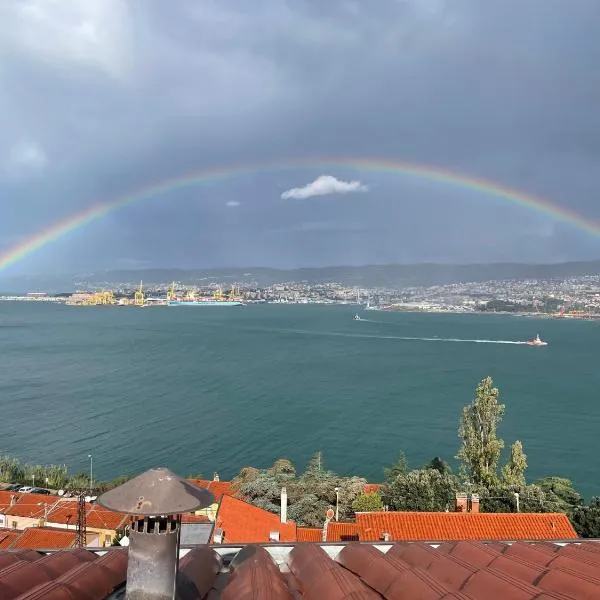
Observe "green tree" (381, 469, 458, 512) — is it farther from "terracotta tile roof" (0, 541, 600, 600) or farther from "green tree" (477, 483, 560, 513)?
"terracotta tile roof" (0, 541, 600, 600)

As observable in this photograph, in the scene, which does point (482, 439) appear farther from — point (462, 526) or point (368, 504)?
point (462, 526)

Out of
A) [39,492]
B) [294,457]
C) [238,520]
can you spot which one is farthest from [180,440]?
[238,520]

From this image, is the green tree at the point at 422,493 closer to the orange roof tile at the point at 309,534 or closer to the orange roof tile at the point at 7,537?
the orange roof tile at the point at 309,534

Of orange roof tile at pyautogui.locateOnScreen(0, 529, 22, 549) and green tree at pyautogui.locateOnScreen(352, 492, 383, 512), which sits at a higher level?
green tree at pyautogui.locateOnScreen(352, 492, 383, 512)

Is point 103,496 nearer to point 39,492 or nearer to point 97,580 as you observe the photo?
point 97,580

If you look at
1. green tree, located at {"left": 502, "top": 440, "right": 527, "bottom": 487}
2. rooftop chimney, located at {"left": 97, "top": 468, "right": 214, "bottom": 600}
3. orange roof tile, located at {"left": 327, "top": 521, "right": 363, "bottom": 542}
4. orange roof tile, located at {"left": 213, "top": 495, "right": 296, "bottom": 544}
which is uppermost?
rooftop chimney, located at {"left": 97, "top": 468, "right": 214, "bottom": 600}

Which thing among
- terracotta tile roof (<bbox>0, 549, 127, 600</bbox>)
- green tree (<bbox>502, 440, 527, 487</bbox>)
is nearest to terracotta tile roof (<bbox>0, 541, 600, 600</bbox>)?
terracotta tile roof (<bbox>0, 549, 127, 600</bbox>)
